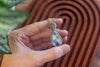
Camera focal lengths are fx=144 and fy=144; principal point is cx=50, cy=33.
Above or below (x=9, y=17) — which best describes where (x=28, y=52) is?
below

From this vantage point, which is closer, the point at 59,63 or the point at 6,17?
the point at 6,17

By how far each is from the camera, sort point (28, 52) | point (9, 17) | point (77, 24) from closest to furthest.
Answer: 1. point (9, 17)
2. point (28, 52)
3. point (77, 24)

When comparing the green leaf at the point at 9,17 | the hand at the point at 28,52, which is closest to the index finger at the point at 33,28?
the hand at the point at 28,52

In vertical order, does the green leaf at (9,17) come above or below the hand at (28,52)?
above

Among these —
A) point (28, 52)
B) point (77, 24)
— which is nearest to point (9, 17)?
point (28, 52)

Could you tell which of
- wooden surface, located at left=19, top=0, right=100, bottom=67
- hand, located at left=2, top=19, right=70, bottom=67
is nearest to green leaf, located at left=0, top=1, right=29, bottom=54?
hand, located at left=2, top=19, right=70, bottom=67

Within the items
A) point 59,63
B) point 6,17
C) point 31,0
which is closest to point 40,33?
point 59,63

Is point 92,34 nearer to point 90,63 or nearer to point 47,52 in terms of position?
point 90,63

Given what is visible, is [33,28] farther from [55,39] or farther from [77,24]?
[77,24]

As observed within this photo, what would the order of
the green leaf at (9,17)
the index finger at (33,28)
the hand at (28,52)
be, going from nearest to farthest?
the green leaf at (9,17) → the hand at (28,52) → the index finger at (33,28)

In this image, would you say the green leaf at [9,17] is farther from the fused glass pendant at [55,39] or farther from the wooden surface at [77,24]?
the wooden surface at [77,24]

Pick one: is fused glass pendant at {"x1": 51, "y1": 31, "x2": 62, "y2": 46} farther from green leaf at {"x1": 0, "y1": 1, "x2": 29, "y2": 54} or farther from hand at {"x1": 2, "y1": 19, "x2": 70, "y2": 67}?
green leaf at {"x1": 0, "y1": 1, "x2": 29, "y2": 54}
